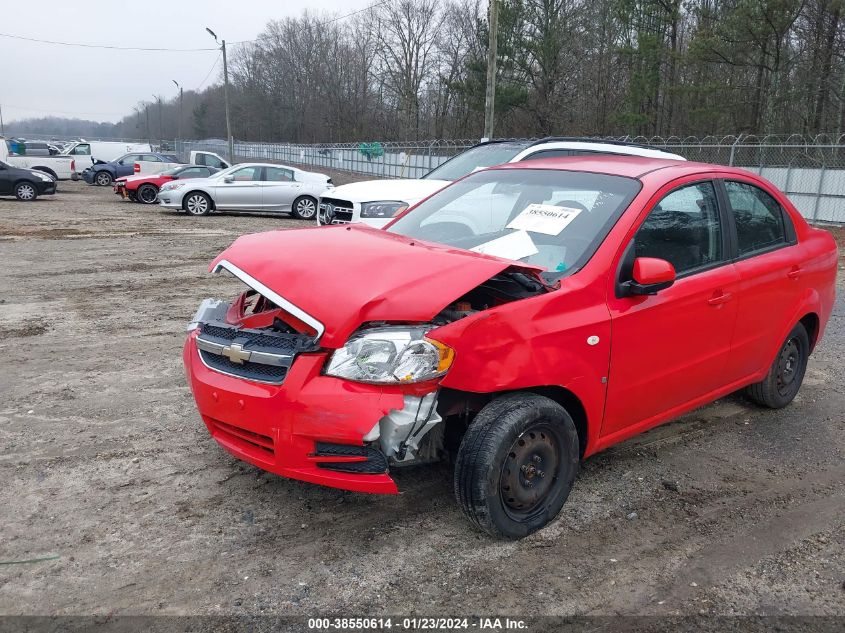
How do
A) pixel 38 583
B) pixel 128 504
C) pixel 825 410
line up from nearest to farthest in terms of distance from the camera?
pixel 38 583 → pixel 128 504 → pixel 825 410

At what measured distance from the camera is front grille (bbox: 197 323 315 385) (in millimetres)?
3057

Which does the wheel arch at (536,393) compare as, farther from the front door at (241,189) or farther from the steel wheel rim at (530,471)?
the front door at (241,189)

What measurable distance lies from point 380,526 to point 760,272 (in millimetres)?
2798

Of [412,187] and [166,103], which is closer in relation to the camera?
[412,187]

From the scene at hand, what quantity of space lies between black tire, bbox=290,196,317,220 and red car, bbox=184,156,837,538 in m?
15.2

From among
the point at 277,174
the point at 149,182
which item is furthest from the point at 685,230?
the point at 149,182

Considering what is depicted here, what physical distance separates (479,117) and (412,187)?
136 ft

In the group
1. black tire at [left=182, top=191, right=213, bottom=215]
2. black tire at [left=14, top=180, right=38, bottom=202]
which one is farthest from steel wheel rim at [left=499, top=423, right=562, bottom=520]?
black tire at [left=14, top=180, right=38, bottom=202]

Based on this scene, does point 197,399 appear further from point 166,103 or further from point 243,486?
point 166,103

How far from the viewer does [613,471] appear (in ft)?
13.0

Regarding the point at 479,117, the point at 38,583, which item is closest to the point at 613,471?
the point at 38,583

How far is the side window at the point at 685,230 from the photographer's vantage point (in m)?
3.67

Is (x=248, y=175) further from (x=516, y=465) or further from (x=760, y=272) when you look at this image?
(x=516, y=465)

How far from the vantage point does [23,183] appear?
22250mm
